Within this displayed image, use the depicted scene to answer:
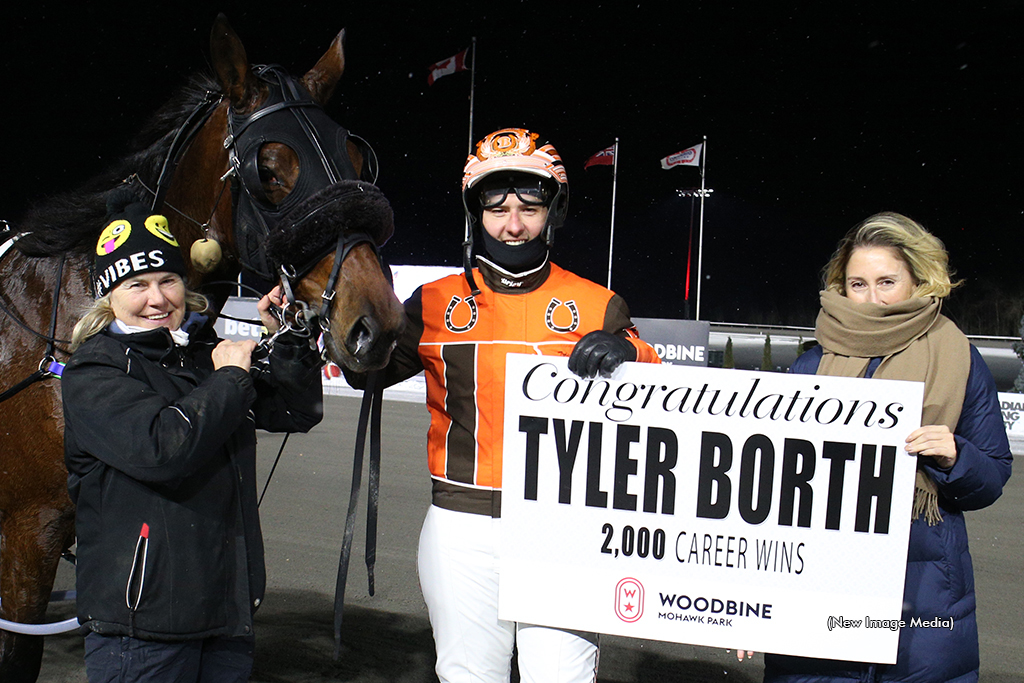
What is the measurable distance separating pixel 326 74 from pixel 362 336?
109 cm

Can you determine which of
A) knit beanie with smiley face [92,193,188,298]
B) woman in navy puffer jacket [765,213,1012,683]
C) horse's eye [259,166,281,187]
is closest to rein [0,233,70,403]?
knit beanie with smiley face [92,193,188,298]

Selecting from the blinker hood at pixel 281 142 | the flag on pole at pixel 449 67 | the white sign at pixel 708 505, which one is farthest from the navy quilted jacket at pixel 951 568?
the flag on pole at pixel 449 67

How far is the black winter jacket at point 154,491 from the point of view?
5.49 feet

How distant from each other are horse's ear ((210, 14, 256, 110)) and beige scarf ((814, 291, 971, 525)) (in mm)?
1790

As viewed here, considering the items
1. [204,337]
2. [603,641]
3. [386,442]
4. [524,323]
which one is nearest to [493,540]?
[524,323]

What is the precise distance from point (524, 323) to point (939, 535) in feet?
4.01

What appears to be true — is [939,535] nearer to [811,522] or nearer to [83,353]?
[811,522]

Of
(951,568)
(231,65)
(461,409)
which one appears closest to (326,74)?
(231,65)

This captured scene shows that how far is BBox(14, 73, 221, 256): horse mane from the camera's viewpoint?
2.27 metres

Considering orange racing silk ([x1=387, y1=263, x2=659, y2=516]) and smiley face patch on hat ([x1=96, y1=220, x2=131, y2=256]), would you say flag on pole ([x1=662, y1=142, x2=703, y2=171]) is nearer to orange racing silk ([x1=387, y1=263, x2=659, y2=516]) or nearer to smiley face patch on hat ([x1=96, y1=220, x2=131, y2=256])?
orange racing silk ([x1=387, y1=263, x2=659, y2=516])

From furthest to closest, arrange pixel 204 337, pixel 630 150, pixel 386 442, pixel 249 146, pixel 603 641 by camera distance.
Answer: pixel 630 150
pixel 386 442
pixel 603 641
pixel 204 337
pixel 249 146

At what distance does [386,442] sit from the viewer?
862cm

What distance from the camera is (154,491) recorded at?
5.75ft

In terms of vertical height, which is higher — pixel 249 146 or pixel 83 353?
pixel 249 146
